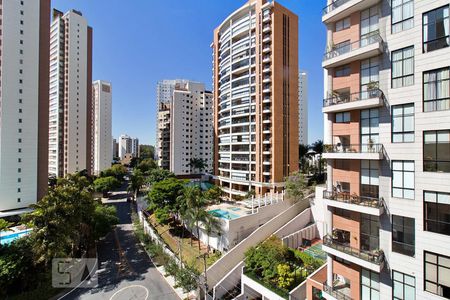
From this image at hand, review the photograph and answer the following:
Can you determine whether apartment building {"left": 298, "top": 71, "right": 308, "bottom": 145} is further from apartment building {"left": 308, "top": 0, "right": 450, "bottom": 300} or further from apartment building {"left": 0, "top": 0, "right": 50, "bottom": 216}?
apartment building {"left": 0, "top": 0, "right": 50, "bottom": 216}

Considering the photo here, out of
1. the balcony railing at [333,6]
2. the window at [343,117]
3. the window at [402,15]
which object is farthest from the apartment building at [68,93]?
the window at [402,15]

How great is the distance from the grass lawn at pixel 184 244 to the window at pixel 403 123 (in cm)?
2172

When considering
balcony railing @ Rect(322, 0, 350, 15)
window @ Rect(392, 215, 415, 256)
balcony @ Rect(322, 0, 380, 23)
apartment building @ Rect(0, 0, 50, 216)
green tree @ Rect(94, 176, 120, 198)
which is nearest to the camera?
window @ Rect(392, 215, 415, 256)

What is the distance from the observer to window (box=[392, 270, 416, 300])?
1202cm

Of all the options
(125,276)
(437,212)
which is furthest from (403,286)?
(125,276)

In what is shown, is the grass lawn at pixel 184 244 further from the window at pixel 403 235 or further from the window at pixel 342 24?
the window at pixel 342 24

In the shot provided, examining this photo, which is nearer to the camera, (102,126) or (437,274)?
(437,274)

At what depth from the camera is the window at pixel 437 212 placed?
1088cm

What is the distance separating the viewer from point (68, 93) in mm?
65625

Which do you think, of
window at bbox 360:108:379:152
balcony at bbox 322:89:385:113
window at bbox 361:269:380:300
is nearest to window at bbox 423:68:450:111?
balcony at bbox 322:89:385:113

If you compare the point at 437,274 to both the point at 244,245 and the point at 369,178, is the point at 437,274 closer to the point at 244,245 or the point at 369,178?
the point at 369,178

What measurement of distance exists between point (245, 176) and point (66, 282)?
34.4 metres

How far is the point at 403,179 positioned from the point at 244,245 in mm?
18222

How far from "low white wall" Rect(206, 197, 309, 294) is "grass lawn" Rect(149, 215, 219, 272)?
1.59m
